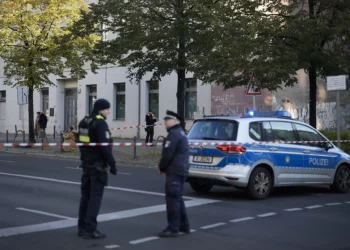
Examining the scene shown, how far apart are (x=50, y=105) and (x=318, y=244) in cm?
3484

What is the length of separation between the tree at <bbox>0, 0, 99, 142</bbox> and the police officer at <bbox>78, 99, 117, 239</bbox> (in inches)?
727

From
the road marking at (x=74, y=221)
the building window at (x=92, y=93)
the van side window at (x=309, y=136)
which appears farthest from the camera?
the building window at (x=92, y=93)

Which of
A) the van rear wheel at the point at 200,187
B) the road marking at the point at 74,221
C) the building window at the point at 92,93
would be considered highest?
the building window at the point at 92,93

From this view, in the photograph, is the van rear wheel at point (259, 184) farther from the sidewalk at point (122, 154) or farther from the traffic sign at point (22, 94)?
the traffic sign at point (22, 94)

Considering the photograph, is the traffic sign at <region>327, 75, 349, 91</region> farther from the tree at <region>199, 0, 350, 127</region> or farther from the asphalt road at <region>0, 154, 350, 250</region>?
the asphalt road at <region>0, 154, 350, 250</region>

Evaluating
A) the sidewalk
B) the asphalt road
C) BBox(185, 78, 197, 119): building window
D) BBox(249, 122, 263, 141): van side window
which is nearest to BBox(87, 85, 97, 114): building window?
BBox(185, 78, 197, 119): building window

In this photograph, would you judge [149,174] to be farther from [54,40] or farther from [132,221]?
[54,40]

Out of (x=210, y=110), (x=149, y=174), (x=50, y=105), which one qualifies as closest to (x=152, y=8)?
(x=149, y=174)

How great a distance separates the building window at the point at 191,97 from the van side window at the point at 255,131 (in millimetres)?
19261

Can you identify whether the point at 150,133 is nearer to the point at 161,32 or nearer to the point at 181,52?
the point at 181,52

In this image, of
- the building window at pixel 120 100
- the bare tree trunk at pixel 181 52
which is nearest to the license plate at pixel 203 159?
the bare tree trunk at pixel 181 52

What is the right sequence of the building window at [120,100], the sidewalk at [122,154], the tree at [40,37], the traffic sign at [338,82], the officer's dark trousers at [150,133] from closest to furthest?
1. the traffic sign at [338,82]
2. the sidewalk at [122,154]
3. the tree at [40,37]
4. the officer's dark trousers at [150,133]
5. the building window at [120,100]

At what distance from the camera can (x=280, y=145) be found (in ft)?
40.0

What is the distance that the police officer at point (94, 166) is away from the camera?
799cm
